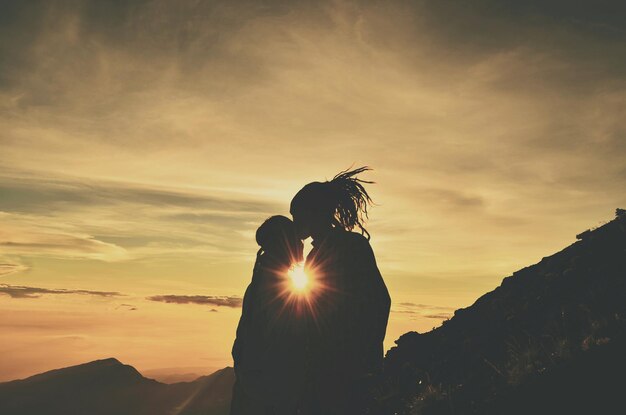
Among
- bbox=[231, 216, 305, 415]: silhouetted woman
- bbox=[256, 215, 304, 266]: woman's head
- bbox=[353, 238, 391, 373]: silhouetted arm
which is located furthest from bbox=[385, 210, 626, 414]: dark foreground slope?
bbox=[256, 215, 304, 266]: woman's head

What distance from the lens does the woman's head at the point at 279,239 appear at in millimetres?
4277

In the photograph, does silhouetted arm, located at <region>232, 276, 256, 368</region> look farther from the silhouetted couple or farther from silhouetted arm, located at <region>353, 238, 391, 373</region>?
silhouetted arm, located at <region>353, 238, 391, 373</region>

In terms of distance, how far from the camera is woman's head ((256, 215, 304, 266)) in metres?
4.28

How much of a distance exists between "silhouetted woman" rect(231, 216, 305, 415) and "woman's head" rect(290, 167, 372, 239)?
194mm

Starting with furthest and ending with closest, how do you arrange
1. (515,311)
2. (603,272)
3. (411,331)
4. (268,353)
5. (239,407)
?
(411,331) < (515,311) < (603,272) < (239,407) < (268,353)

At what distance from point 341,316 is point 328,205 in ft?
3.20

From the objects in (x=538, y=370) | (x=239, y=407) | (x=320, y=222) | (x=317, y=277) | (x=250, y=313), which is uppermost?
(x=320, y=222)

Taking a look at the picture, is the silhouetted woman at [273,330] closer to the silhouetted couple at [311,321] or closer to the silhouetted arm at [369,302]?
the silhouetted couple at [311,321]

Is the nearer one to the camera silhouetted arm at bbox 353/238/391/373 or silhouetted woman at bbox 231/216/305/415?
silhouetted woman at bbox 231/216/305/415

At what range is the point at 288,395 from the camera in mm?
4305

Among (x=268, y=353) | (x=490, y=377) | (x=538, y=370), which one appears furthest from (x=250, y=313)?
(x=490, y=377)

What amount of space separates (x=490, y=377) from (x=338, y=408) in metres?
2.55

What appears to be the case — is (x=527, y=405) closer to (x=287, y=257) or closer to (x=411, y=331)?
(x=287, y=257)

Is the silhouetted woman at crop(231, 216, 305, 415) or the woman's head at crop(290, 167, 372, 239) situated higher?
the woman's head at crop(290, 167, 372, 239)
